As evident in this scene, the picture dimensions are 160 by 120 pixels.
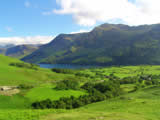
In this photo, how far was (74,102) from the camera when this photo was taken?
80.4m

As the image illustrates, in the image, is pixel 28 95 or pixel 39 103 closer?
pixel 39 103

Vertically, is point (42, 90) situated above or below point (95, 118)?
below

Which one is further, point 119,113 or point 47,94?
point 47,94

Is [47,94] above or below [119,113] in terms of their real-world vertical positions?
below

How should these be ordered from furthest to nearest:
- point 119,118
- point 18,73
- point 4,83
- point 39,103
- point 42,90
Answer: point 18,73 → point 4,83 → point 42,90 → point 39,103 → point 119,118

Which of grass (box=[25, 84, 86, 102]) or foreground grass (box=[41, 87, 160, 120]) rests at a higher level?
foreground grass (box=[41, 87, 160, 120])

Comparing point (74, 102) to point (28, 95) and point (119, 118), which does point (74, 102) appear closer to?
point (28, 95)

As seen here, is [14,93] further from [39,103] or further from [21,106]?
[39,103]

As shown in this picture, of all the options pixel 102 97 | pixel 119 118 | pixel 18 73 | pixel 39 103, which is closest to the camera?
pixel 119 118

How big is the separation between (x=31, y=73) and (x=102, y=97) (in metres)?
121

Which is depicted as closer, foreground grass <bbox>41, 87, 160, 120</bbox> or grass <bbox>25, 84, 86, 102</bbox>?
foreground grass <bbox>41, 87, 160, 120</bbox>

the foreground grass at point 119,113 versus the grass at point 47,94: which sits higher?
the foreground grass at point 119,113

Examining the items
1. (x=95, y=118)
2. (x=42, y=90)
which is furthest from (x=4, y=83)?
(x=95, y=118)

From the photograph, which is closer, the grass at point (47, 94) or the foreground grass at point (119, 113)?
the foreground grass at point (119, 113)
